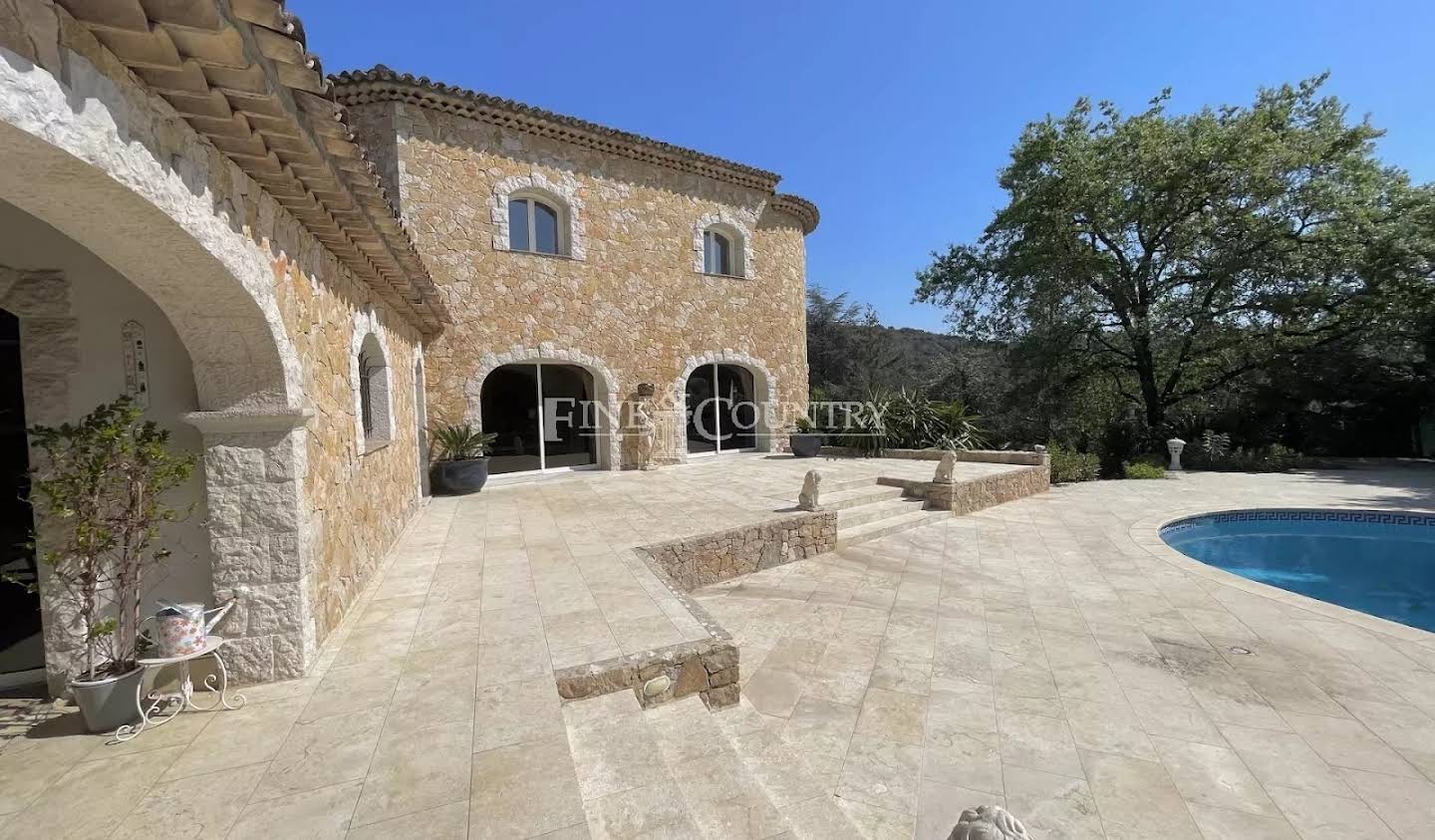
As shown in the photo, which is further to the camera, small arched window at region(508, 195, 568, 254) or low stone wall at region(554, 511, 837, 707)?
small arched window at region(508, 195, 568, 254)

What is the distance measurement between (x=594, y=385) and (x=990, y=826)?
10715 millimetres

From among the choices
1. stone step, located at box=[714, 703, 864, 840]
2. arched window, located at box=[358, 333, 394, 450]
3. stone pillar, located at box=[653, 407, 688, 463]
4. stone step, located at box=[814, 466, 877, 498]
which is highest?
arched window, located at box=[358, 333, 394, 450]

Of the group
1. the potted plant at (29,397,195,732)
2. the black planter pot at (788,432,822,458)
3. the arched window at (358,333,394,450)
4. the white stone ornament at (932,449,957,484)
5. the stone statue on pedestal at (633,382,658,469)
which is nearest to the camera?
the potted plant at (29,397,195,732)

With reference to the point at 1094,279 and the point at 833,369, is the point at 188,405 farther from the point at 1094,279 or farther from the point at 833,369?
the point at 833,369

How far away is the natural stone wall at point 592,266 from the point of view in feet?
32.4

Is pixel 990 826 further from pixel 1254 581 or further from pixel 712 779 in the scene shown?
pixel 1254 581

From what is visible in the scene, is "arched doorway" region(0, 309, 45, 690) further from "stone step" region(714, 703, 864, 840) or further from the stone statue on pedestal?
the stone statue on pedestal

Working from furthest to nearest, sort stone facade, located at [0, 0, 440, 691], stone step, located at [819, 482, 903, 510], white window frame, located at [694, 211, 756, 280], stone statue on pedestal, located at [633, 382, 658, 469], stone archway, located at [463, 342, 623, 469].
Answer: white window frame, located at [694, 211, 756, 280]
stone statue on pedestal, located at [633, 382, 658, 469]
stone archway, located at [463, 342, 623, 469]
stone step, located at [819, 482, 903, 510]
stone facade, located at [0, 0, 440, 691]

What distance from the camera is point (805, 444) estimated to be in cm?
1409

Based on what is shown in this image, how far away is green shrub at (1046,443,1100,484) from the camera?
530 inches

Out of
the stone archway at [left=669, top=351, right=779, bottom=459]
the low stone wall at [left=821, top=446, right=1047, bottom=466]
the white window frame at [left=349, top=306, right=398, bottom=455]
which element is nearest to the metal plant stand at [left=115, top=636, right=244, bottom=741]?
the white window frame at [left=349, top=306, right=398, bottom=455]

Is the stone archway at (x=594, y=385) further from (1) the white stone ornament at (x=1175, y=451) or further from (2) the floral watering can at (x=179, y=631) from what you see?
(1) the white stone ornament at (x=1175, y=451)

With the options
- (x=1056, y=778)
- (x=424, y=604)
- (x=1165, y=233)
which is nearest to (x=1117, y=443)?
(x=1165, y=233)

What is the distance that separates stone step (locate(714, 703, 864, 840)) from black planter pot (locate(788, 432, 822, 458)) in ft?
34.7
